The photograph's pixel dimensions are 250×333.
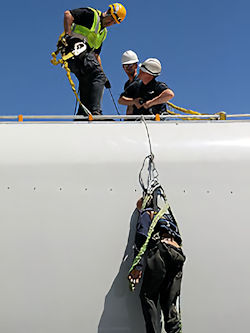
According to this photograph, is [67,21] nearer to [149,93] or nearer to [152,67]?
[152,67]

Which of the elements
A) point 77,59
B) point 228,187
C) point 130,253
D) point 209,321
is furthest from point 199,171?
point 77,59

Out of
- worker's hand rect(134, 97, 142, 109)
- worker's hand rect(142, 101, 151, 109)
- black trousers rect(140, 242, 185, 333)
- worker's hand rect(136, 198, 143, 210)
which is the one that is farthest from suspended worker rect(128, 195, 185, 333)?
worker's hand rect(134, 97, 142, 109)

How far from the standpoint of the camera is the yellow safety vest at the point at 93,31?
20.1ft

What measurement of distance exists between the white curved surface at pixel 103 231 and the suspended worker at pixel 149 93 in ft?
4.73

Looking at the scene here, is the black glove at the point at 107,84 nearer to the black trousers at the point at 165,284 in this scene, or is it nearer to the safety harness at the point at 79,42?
the safety harness at the point at 79,42

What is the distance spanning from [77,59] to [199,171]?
2.72 meters

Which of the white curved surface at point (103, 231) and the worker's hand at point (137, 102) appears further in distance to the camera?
the worker's hand at point (137, 102)

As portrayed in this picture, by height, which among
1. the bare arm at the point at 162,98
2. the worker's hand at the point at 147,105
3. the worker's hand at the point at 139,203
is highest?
the bare arm at the point at 162,98

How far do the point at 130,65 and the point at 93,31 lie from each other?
0.75 metres

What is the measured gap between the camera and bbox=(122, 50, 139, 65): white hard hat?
21.1 feet

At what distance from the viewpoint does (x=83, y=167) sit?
13.9 feet

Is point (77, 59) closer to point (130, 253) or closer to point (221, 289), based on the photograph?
point (130, 253)

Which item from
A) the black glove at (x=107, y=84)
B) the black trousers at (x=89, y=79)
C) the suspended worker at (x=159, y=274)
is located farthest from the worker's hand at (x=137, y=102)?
the suspended worker at (x=159, y=274)

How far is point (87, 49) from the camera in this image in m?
6.20
